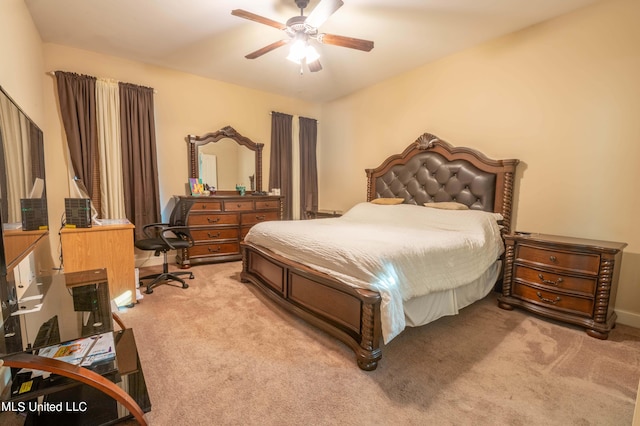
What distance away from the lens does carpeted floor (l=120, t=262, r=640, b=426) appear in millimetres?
1404

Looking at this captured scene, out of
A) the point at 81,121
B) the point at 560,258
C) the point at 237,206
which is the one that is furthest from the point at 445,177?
the point at 81,121

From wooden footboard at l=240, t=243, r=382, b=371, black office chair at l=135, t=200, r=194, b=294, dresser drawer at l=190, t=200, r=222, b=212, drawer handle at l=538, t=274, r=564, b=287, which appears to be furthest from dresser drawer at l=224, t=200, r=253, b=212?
drawer handle at l=538, t=274, r=564, b=287

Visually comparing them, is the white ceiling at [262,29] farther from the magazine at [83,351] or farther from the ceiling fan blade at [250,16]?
the magazine at [83,351]

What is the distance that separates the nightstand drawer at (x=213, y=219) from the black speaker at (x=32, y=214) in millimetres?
1938

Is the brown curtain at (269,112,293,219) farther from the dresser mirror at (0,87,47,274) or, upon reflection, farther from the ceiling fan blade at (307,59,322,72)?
the dresser mirror at (0,87,47,274)

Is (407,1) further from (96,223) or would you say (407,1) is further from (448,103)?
(96,223)

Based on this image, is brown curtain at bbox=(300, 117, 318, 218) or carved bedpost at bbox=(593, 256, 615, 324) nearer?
carved bedpost at bbox=(593, 256, 615, 324)

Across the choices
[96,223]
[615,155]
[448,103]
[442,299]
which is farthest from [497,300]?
[96,223]

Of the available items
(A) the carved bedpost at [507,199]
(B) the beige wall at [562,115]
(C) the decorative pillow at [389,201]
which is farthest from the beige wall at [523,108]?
(C) the decorative pillow at [389,201]

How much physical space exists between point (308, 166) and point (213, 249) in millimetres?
2332

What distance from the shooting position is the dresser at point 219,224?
12.9 ft

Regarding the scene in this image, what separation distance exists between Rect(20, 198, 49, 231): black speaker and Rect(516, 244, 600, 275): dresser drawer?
358 centimetres

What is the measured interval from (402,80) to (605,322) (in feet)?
11.3

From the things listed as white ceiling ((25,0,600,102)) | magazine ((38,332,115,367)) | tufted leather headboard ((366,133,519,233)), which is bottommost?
magazine ((38,332,115,367))
